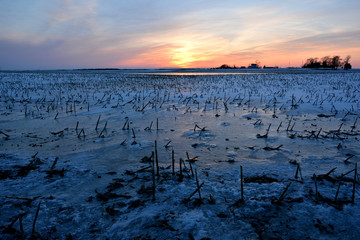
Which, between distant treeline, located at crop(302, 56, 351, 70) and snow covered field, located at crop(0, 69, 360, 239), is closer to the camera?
snow covered field, located at crop(0, 69, 360, 239)

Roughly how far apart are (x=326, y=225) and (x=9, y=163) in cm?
598

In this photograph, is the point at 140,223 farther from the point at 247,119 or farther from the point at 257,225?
the point at 247,119

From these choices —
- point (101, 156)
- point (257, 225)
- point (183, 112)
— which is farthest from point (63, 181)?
point (183, 112)

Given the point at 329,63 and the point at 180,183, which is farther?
the point at 329,63

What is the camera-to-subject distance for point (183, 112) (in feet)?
31.4

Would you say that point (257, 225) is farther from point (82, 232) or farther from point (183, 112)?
point (183, 112)

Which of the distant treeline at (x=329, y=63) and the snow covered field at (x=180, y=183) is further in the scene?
the distant treeline at (x=329, y=63)

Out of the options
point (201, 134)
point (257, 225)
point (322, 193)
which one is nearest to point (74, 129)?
point (201, 134)

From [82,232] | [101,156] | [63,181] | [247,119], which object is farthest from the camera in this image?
[247,119]

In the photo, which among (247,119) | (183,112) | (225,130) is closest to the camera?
(225,130)

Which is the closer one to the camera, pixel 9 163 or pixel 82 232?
pixel 82 232

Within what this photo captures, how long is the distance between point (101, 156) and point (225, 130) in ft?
13.1

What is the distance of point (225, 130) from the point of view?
6.73 metres

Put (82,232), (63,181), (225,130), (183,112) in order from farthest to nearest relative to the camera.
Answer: (183,112)
(225,130)
(63,181)
(82,232)
